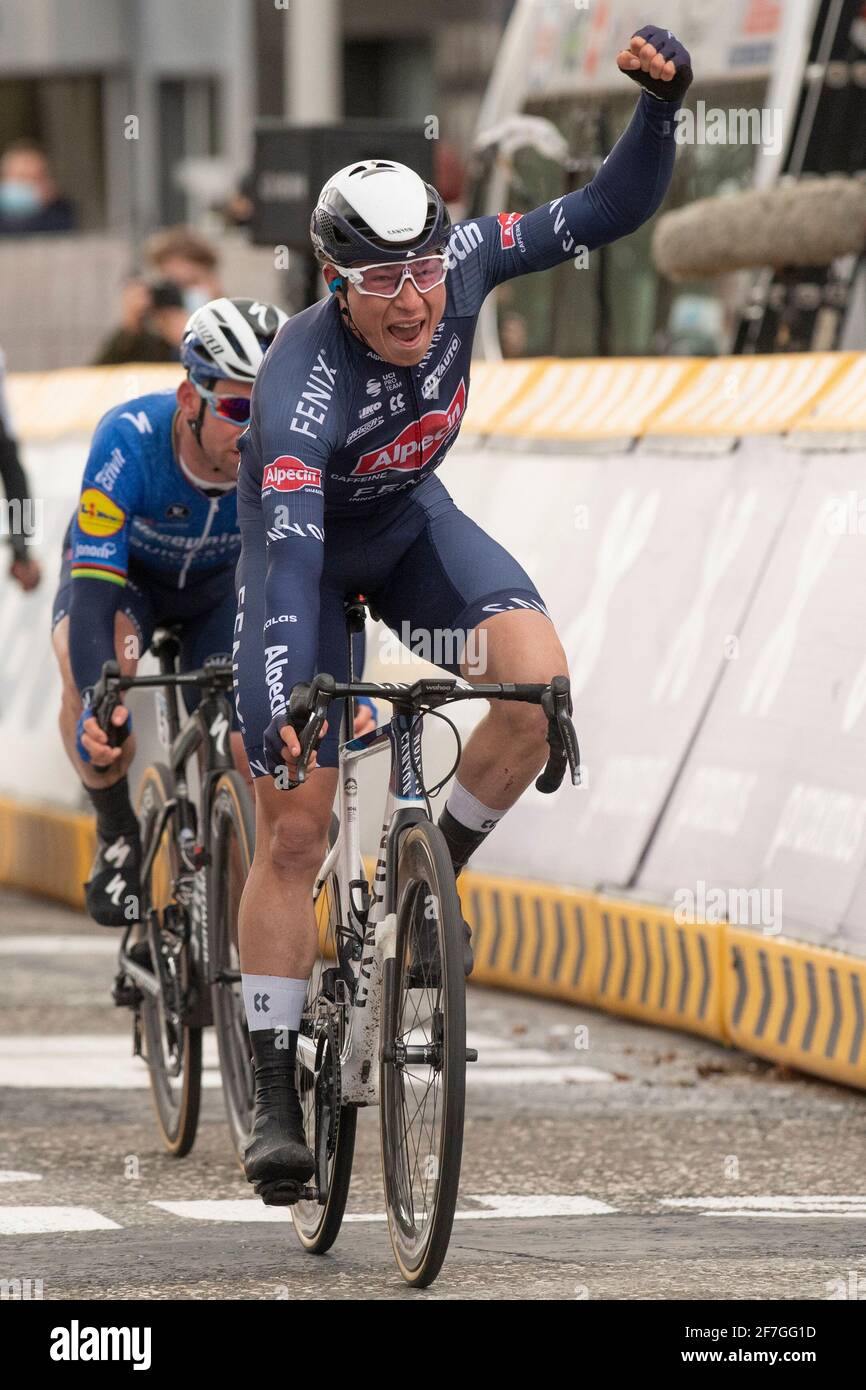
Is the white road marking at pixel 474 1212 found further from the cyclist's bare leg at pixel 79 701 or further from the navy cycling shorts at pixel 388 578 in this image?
the cyclist's bare leg at pixel 79 701

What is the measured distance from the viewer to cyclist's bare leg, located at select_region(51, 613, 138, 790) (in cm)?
773

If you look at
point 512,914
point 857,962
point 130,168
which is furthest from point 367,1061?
point 130,168

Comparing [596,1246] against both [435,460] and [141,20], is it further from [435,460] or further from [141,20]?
[141,20]

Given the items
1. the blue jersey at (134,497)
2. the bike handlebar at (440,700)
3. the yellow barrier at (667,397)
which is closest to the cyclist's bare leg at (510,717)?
the bike handlebar at (440,700)

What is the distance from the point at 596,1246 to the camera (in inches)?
241

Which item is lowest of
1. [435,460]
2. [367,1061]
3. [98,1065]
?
[98,1065]

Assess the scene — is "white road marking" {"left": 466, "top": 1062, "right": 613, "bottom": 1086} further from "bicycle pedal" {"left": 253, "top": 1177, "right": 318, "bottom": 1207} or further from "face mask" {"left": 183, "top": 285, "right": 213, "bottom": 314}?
"face mask" {"left": 183, "top": 285, "right": 213, "bottom": 314}

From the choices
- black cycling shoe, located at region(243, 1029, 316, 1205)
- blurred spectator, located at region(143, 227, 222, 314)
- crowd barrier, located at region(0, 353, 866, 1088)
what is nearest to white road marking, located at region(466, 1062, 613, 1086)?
crowd barrier, located at region(0, 353, 866, 1088)

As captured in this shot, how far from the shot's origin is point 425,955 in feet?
19.1

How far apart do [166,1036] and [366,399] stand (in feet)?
7.33

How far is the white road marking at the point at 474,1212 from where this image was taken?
653 cm

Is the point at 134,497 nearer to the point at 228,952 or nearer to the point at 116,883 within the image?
the point at 116,883
